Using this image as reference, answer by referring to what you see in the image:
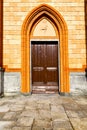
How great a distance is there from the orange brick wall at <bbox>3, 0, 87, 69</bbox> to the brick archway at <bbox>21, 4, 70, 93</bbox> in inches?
7.5

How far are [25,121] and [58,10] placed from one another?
591 cm

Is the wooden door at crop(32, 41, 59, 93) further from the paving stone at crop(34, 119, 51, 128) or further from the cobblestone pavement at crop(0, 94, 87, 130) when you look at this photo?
the paving stone at crop(34, 119, 51, 128)

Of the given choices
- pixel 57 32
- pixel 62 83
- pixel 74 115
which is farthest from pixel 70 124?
pixel 57 32

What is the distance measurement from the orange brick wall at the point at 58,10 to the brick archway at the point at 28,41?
0.63 ft

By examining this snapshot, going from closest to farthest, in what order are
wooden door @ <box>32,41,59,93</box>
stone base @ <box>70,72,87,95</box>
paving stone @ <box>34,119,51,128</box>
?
paving stone @ <box>34,119,51,128</box> → stone base @ <box>70,72,87,95</box> → wooden door @ <box>32,41,59,93</box>

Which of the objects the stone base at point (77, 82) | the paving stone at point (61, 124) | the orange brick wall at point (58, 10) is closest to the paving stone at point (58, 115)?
the paving stone at point (61, 124)

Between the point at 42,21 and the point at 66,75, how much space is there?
286 centimetres

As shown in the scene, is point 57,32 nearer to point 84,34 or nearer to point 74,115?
point 84,34

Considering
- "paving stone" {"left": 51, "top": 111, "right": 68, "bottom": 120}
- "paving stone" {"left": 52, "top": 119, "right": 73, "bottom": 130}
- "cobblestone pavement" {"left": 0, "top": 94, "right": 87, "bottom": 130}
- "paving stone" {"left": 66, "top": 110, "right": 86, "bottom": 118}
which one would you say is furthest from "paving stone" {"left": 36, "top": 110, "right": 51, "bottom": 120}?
"paving stone" {"left": 66, "top": 110, "right": 86, "bottom": 118}

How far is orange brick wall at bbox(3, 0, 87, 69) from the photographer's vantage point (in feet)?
27.9

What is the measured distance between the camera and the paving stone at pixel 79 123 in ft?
12.8

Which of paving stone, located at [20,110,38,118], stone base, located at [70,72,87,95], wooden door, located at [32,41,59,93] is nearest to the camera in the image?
paving stone, located at [20,110,38,118]

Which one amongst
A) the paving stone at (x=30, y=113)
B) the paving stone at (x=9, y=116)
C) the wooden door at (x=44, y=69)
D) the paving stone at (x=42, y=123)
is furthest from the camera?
the wooden door at (x=44, y=69)

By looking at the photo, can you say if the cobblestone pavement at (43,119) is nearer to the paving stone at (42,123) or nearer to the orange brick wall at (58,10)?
the paving stone at (42,123)
